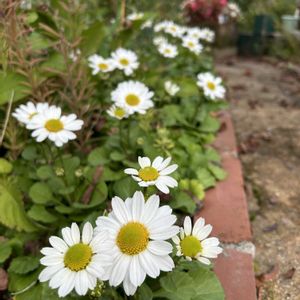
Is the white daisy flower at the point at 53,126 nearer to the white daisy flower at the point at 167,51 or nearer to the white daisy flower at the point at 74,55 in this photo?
the white daisy flower at the point at 74,55

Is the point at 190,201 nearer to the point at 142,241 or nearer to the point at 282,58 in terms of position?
the point at 142,241

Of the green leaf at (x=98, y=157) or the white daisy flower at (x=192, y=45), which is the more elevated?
the white daisy flower at (x=192, y=45)

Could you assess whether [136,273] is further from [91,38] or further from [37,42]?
[91,38]

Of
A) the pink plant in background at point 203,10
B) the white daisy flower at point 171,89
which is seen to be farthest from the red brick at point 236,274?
the pink plant in background at point 203,10

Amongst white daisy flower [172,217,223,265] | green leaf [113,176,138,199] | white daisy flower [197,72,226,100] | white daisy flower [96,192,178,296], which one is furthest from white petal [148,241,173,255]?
white daisy flower [197,72,226,100]

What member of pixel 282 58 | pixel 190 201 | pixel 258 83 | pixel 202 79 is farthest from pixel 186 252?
pixel 282 58

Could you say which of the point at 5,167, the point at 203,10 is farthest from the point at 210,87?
the point at 203,10

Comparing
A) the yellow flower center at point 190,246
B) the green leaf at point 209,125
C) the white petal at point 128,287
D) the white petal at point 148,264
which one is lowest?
the green leaf at point 209,125
